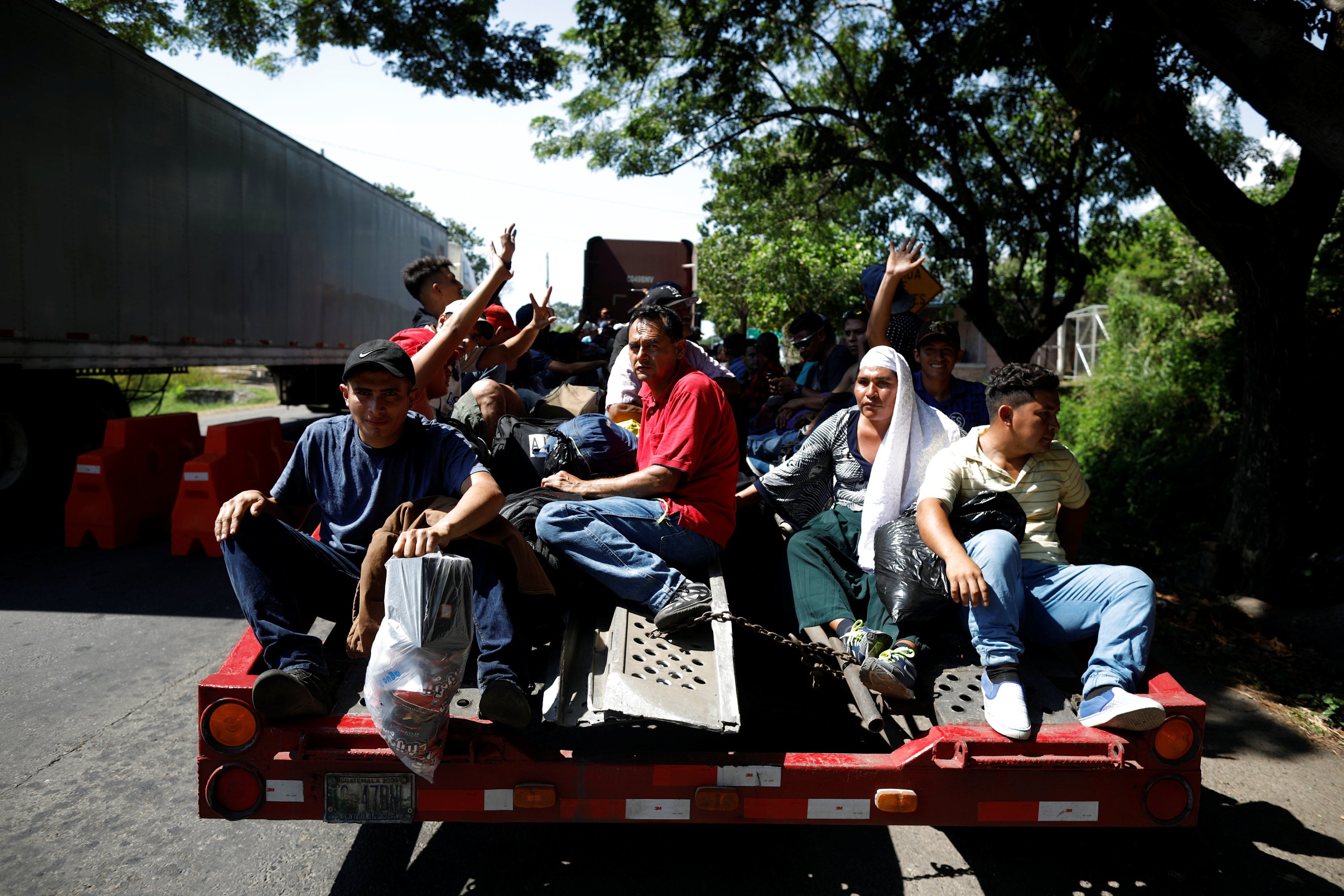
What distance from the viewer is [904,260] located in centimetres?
472

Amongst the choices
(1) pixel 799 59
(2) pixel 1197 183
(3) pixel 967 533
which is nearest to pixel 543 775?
(3) pixel 967 533

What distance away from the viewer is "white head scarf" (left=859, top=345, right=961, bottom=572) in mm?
3422

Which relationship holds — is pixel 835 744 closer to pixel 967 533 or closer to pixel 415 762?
pixel 967 533

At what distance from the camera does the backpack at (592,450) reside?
383 cm

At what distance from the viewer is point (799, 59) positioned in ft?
39.7

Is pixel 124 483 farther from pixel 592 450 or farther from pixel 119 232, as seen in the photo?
pixel 592 450

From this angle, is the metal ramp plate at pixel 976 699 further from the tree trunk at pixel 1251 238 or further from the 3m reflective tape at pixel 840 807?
the tree trunk at pixel 1251 238

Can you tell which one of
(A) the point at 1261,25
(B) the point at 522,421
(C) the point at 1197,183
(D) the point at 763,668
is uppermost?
(A) the point at 1261,25

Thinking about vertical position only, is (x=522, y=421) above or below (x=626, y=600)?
above

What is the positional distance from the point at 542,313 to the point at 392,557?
288 centimetres

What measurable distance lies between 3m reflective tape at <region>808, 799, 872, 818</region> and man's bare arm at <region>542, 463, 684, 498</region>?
4.34ft

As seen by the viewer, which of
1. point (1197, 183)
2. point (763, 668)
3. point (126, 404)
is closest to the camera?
point (763, 668)

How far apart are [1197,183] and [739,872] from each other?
5484mm

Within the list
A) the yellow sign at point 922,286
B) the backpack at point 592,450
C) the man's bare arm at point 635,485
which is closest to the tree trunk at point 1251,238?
the yellow sign at point 922,286
